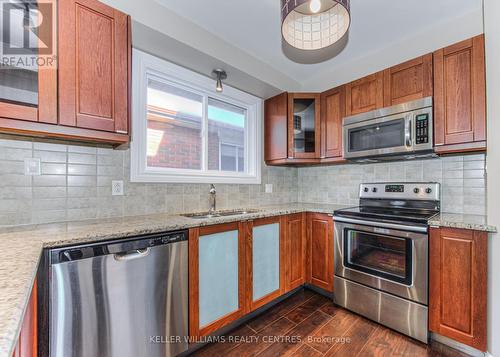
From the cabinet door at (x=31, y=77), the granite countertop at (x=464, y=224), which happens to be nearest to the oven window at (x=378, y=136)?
the granite countertop at (x=464, y=224)

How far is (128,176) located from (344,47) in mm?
2420

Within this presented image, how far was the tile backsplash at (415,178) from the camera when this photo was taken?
1947 millimetres

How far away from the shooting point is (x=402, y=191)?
229cm

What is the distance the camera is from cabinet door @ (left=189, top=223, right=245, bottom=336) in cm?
159

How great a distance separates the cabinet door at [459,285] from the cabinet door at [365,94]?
126cm

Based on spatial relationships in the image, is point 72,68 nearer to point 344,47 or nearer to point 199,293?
point 199,293

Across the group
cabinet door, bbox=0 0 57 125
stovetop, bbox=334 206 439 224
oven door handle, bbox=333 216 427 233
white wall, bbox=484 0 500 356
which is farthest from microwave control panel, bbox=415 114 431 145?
cabinet door, bbox=0 0 57 125

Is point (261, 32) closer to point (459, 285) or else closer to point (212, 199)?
point (212, 199)

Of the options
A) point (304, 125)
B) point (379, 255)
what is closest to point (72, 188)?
point (304, 125)

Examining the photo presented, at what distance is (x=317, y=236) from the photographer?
2.43 metres

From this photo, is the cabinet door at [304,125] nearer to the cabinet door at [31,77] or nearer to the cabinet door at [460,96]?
the cabinet door at [460,96]

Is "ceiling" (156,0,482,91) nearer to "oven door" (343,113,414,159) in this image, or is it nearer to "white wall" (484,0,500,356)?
"white wall" (484,0,500,356)

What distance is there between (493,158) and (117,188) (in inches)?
106

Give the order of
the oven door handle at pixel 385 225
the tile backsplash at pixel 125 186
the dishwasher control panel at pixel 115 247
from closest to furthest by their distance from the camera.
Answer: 1. the dishwasher control panel at pixel 115 247
2. the tile backsplash at pixel 125 186
3. the oven door handle at pixel 385 225
